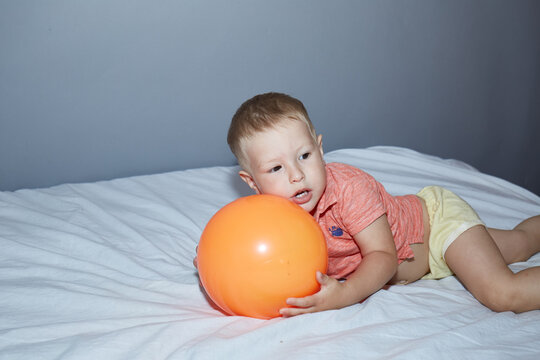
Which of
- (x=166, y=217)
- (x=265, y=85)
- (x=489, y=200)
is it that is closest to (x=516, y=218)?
(x=489, y=200)

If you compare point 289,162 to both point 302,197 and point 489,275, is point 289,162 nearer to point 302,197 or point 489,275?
point 302,197

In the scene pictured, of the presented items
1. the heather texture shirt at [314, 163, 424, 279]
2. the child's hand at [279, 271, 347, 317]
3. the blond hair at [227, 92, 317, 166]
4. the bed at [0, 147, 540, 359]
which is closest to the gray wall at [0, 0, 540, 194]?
the bed at [0, 147, 540, 359]

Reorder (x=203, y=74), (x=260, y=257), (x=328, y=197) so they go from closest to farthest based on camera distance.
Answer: (x=260, y=257)
(x=328, y=197)
(x=203, y=74)

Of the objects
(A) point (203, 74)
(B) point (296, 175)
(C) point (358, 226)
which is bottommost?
(C) point (358, 226)

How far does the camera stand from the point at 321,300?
95 cm

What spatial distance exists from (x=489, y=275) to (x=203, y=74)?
3.78 feet

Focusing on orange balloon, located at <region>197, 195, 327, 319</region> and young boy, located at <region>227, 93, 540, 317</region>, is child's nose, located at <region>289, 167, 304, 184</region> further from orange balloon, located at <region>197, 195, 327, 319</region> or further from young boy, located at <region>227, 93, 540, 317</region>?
orange balloon, located at <region>197, 195, 327, 319</region>

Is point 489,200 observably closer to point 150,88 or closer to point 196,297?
point 196,297

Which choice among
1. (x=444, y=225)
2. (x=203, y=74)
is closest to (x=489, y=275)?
(x=444, y=225)

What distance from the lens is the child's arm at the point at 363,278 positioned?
0.94 m

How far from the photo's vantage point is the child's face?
107 cm

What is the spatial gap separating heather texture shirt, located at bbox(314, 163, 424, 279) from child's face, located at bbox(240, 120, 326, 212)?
0.17 feet

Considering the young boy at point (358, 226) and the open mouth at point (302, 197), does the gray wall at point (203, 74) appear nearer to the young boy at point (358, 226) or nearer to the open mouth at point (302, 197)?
the young boy at point (358, 226)

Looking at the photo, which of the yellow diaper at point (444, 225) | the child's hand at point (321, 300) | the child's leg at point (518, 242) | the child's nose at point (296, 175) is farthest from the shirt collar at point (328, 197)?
the child's leg at point (518, 242)
